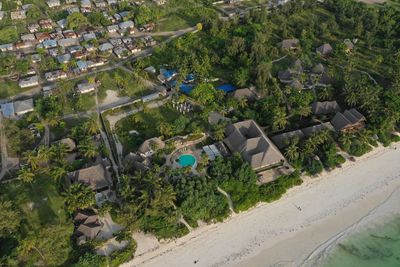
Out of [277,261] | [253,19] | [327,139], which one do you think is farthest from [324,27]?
[277,261]

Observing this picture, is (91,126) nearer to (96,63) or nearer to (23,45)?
(96,63)

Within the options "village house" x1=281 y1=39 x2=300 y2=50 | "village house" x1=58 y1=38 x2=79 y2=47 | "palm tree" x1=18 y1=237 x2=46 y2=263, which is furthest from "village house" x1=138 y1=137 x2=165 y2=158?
"village house" x1=281 y1=39 x2=300 y2=50

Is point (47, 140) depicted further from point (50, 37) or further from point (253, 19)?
point (253, 19)

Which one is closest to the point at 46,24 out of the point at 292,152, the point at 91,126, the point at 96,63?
the point at 96,63

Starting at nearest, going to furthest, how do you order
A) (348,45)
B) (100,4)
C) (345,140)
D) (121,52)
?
(345,140) → (121,52) → (348,45) → (100,4)

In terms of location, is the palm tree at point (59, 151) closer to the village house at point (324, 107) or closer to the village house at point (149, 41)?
the village house at point (149, 41)

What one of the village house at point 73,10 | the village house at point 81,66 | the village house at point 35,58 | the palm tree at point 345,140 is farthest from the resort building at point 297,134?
the village house at point 73,10
